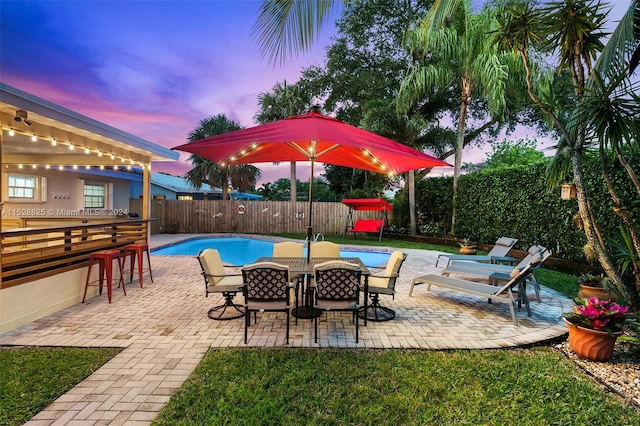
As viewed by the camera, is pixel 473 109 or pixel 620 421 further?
pixel 473 109

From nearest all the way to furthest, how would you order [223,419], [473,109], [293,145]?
[223,419], [293,145], [473,109]

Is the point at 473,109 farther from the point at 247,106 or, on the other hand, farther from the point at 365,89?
the point at 247,106

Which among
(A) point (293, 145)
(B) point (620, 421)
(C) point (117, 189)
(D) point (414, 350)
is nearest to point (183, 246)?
(C) point (117, 189)

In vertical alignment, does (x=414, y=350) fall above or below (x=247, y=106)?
below

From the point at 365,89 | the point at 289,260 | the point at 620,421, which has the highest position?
the point at 365,89

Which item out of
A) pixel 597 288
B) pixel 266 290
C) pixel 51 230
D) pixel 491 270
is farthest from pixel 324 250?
pixel 597 288

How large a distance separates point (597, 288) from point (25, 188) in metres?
14.9

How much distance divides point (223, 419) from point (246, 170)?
66.5 feet

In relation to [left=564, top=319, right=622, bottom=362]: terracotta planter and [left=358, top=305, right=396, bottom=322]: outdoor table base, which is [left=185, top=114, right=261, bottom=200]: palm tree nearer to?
[left=358, top=305, right=396, bottom=322]: outdoor table base

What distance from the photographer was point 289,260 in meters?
5.10

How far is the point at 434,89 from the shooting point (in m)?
16.3

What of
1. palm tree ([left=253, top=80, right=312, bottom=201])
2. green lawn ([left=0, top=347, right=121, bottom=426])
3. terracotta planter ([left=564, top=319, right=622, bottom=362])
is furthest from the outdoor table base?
palm tree ([left=253, top=80, right=312, bottom=201])

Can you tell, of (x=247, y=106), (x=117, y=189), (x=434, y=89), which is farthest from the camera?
(x=247, y=106)

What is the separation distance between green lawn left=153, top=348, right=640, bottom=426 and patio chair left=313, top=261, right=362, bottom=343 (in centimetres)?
50
